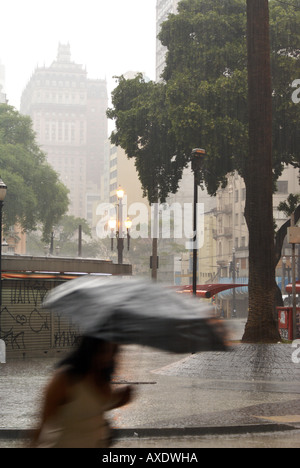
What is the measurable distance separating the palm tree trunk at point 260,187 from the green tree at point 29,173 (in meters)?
43.0

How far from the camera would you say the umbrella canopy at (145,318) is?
204cm

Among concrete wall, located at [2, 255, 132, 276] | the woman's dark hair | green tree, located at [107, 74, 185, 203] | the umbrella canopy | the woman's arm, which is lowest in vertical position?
concrete wall, located at [2, 255, 132, 276]

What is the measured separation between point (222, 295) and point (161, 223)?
1135 inches

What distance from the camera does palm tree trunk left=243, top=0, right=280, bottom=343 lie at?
1850 cm

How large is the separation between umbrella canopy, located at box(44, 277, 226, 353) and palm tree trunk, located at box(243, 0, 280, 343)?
16563 millimetres

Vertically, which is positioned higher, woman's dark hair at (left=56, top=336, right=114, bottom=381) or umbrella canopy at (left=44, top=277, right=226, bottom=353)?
umbrella canopy at (left=44, top=277, right=226, bottom=353)

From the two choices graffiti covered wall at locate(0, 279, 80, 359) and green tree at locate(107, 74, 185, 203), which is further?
green tree at locate(107, 74, 185, 203)

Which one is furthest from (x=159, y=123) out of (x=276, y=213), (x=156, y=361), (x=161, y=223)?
(x=161, y=223)

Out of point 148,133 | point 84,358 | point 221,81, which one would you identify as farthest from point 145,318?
point 148,133

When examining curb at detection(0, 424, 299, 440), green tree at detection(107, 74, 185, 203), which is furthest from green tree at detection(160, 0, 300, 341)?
curb at detection(0, 424, 299, 440)

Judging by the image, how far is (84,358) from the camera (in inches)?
83.8

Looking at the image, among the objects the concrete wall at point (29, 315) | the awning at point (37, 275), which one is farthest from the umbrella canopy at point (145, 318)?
the awning at point (37, 275)

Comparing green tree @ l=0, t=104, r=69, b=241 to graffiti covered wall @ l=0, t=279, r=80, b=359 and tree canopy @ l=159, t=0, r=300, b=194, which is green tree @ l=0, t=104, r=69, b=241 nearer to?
tree canopy @ l=159, t=0, r=300, b=194
